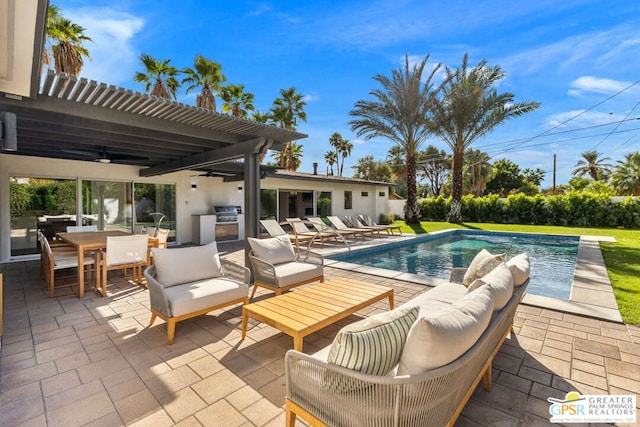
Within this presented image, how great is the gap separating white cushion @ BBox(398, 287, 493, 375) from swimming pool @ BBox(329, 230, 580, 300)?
4825 mm

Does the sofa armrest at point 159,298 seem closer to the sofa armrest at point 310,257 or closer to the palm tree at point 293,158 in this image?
the sofa armrest at point 310,257

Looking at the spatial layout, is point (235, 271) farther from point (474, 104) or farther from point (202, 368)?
point (474, 104)

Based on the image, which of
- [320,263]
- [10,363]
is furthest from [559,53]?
[10,363]

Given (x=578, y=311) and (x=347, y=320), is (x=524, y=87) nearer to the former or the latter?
(x=578, y=311)

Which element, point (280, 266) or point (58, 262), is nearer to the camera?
point (280, 266)

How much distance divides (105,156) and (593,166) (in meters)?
44.2

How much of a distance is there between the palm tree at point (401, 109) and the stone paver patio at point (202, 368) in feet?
39.8

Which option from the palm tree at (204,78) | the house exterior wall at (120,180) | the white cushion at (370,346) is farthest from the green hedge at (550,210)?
the white cushion at (370,346)

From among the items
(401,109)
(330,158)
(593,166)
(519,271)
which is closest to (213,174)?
(401,109)

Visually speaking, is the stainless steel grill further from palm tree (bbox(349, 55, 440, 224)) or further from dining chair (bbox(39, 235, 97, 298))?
palm tree (bbox(349, 55, 440, 224))

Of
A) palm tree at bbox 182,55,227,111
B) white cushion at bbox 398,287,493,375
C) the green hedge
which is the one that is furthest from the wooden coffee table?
the green hedge

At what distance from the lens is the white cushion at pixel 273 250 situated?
473cm

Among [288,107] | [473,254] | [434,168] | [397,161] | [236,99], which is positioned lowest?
[473,254]

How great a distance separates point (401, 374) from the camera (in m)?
1.51
